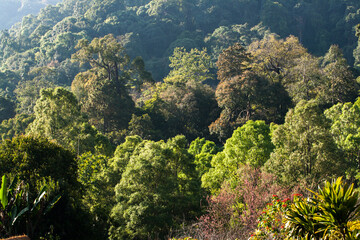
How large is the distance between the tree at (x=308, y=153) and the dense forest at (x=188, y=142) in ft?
0.20

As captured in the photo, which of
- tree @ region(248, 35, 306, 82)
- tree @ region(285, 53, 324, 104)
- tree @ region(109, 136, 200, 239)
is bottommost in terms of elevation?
tree @ region(109, 136, 200, 239)

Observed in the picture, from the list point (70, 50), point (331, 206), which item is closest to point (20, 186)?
point (331, 206)

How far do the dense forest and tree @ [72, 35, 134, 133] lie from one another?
161 millimetres

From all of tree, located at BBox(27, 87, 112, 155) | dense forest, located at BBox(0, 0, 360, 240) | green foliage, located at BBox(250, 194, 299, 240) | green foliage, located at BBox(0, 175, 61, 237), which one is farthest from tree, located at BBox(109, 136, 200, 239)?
tree, located at BBox(27, 87, 112, 155)

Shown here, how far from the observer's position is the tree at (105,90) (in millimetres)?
40375

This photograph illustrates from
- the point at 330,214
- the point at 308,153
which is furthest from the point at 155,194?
the point at 330,214

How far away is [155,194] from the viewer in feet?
58.7

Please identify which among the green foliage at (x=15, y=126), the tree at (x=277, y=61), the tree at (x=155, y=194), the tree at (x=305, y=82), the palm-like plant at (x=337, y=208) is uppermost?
the tree at (x=277, y=61)

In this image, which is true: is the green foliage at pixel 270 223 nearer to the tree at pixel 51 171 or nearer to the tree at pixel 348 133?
the tree at pixel 51 171

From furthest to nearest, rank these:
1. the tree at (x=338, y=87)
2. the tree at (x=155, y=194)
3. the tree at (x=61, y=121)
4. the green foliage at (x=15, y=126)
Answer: the green foliage at (x=15, y=126)
the tree at (x=338, y=87)
the tree at (x=61, y=121)
the tree at (x=155, y=194)

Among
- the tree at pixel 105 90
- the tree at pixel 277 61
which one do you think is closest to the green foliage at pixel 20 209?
the tree at pixel 105 90

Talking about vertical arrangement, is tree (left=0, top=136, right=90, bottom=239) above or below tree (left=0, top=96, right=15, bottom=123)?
below

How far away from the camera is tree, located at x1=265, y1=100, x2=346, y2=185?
1795 centimetres

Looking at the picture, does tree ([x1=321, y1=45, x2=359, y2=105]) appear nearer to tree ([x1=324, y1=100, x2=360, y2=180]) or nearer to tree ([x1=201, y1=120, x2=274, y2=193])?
tree ([x1=324, y1=100, x2=360, y2=180])
